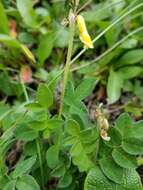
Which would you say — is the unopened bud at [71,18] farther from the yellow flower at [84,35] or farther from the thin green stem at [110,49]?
the thin green stem at [110,49]

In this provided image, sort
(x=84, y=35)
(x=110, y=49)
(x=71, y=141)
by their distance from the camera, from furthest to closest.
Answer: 1. (x=110, y=49)
2. (x=71, y=141)
3. (x=84, y=35)

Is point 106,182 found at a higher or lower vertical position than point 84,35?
lower

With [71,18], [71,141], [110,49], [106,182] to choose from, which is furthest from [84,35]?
[110,49]

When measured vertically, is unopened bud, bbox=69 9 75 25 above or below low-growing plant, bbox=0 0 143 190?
above

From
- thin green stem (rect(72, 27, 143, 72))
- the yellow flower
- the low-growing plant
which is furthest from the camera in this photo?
thin green stem (rect(72, 27, 143, 72))

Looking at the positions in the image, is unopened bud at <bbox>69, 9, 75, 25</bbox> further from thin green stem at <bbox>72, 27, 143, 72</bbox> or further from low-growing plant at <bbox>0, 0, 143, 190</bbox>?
Answer: thin green stem at <bbox>72, 27, 143, 72</bbox>

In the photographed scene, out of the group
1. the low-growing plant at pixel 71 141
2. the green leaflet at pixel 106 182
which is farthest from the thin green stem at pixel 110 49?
the green leaflet at pixel 106 182

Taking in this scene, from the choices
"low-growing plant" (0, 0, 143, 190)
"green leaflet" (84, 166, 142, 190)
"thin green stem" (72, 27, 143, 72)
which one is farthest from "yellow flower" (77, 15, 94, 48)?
"thin green stem" (72, 27, 143, 72)

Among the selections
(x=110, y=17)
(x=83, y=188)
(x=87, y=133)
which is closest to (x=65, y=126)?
(x=87, y=133)

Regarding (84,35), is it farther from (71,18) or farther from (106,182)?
(106,182)

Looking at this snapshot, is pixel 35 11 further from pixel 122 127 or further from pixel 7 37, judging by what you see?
pixel 122 127

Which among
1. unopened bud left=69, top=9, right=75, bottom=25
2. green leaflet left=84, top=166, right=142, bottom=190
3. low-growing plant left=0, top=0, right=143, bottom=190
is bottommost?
green leaflet left=84, top=166, right=142, bottom=190
